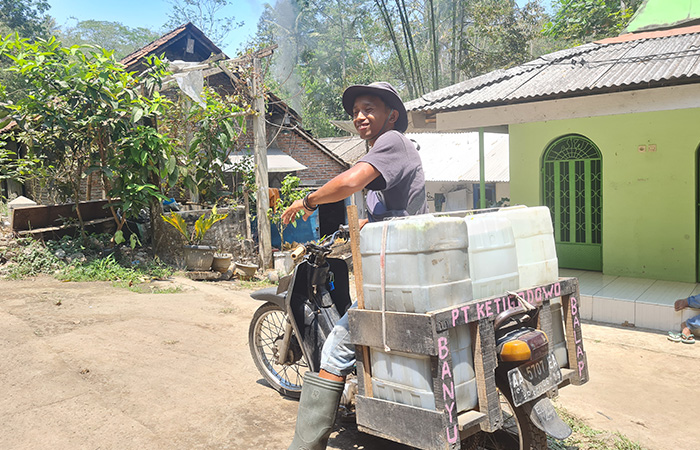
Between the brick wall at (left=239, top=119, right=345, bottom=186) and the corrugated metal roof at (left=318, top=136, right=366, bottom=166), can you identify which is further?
the corrugated metal roof at (left=318, top=136, right=366, bottom=166)

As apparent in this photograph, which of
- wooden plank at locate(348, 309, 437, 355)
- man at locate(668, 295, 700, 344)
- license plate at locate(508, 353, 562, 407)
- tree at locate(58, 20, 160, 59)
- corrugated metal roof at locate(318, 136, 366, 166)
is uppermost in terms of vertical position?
tree at locate(58, 20, 160, 59)

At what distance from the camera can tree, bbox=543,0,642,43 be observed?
14.6 m

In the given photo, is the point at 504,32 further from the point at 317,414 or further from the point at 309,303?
the point at 317,414

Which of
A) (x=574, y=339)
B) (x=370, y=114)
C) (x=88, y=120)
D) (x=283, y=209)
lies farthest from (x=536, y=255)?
(x=283, y=209)

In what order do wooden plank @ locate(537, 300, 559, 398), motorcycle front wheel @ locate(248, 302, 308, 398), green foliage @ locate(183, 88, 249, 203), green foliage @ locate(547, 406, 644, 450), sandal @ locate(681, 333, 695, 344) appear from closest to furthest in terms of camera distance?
1. wooden plank @ locate(537, 300, 559, 398)
2. green foliage @ locate(547, 406, 644, 450)
3. motorcycle front wheel @ locate(248, 302, 308, 398)
4. sandal @ locate(681, 333, 695, 344)
5. green foliage @ locate(183, 88, 249, 203)

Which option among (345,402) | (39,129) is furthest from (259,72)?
(345,402)

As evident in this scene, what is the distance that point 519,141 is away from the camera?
29.3 ft

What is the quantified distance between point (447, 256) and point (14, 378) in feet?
10.0

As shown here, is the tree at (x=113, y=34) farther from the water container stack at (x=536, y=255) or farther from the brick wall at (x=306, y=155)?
the water container stack at (x=536, y=255)

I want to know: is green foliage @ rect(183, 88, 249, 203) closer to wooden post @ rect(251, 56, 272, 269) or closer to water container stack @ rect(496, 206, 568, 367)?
wooden post @ rect(251, 56, 272, 269)

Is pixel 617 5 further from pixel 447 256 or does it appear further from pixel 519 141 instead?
pixel 447 256

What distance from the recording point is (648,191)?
7.70 metres

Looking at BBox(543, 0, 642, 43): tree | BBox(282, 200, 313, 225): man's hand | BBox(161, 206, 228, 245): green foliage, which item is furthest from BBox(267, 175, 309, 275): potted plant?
BBox(543, 0, 642, 43): tree

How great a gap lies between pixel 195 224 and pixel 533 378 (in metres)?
7.23
